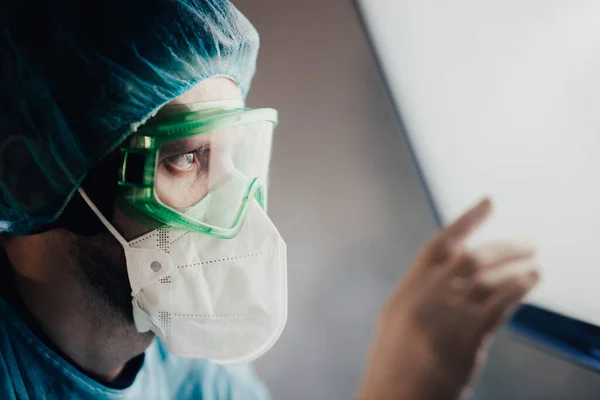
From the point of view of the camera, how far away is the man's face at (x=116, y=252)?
0.77 m

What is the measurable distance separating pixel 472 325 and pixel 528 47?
1.68 ft

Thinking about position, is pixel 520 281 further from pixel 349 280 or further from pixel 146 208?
pixel 349 280

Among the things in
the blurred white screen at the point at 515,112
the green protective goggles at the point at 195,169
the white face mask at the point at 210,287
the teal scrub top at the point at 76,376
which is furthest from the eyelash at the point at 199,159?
the blurred white screen at the point at 515,112

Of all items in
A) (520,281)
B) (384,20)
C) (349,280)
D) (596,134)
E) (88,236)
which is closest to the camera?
(520,281)

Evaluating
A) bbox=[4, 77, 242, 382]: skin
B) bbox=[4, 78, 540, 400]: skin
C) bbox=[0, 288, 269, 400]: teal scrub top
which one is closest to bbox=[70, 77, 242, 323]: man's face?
bbox=[4, 77, 242, 382]: skin

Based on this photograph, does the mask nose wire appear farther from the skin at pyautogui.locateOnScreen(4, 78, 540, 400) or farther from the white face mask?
the skin at pyautogui.locateOnScreen(4, 78, 540, 400)

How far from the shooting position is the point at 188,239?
773 mm

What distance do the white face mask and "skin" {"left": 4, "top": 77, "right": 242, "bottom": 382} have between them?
40 mm

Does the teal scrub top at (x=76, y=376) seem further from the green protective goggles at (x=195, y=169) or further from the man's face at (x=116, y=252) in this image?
the green protective goggles at (x=195, y=169)

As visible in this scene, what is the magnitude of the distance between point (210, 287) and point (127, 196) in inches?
8.5

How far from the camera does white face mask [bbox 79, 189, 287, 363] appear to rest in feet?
2.52

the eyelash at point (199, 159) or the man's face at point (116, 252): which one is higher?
the eyelash at point (199, 159)

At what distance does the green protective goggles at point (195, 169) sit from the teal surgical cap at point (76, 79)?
0.14 feet

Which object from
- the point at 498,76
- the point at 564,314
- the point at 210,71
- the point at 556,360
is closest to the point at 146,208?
the point at 210,71
